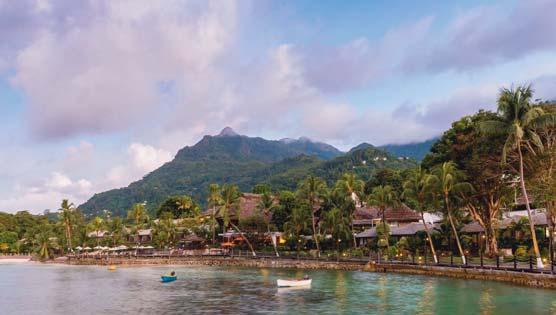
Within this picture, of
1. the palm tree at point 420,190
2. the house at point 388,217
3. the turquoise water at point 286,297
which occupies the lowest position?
the turquoise water at point 286,297

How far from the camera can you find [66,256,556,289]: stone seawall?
38719 mm

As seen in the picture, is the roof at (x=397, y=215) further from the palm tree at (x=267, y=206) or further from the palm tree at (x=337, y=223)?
the palm tree at (x=267, y=206)

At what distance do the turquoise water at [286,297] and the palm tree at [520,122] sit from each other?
26.8 feet

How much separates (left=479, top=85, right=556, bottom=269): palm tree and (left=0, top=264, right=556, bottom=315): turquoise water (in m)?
8.18

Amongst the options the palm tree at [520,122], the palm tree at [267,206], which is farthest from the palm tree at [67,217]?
the palm tree at [520,122]

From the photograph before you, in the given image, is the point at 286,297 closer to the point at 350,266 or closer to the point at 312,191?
the point at 350,266

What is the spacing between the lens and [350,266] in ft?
199

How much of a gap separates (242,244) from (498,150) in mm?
53665

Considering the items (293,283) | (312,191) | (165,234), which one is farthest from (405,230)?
(165,234)

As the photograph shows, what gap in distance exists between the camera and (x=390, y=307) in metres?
33.2

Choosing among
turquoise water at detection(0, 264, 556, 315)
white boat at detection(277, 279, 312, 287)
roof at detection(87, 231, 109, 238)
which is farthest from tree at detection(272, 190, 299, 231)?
roof at detection(87, 231, 109, 238)

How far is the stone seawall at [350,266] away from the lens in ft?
127

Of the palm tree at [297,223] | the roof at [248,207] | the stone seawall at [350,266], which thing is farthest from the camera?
the roof at [248,207]

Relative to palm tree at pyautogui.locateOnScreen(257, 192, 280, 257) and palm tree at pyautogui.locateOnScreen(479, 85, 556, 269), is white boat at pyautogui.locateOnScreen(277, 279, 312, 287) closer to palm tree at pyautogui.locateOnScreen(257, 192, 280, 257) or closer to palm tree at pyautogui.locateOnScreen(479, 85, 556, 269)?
palm tree at pyautogui.locateOnScreen(479, 85, 556, 269)
